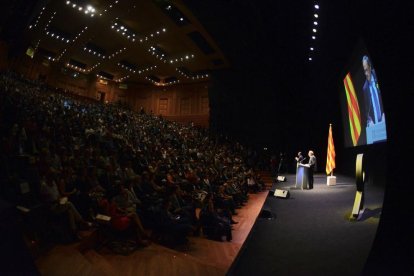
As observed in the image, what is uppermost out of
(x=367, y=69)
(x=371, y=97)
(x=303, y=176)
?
(x=367, y=69)

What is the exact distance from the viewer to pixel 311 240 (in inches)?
168

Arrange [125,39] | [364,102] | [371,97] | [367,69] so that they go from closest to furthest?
[371,97], [367,69], [364,102], [125,39]

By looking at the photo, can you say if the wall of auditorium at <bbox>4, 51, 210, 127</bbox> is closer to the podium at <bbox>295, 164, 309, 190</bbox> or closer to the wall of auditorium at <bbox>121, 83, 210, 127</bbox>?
the wall of auditorium at <bbox>121, 83, 210, 127</bbox>

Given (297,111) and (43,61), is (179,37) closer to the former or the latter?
(297,111)

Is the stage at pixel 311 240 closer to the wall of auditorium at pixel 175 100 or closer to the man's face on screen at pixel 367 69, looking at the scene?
the man's face on screen at pixel 367 69

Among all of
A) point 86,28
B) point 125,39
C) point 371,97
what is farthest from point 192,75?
point 371,97

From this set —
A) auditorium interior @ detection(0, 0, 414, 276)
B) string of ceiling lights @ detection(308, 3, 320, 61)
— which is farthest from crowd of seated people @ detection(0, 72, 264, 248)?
string of ceiling lights @ detection(308, 3, 320, 61)

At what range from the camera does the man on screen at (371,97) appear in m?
5.91

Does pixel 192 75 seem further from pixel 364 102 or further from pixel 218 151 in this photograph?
pixel 364 102

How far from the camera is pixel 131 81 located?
2603 cm

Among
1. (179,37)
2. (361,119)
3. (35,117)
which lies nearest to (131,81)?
(179,37)

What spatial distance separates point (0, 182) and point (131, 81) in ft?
75.6

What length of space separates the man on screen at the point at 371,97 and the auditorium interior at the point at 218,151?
0.43 ft

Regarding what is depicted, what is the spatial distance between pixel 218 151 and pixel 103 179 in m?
9.16
